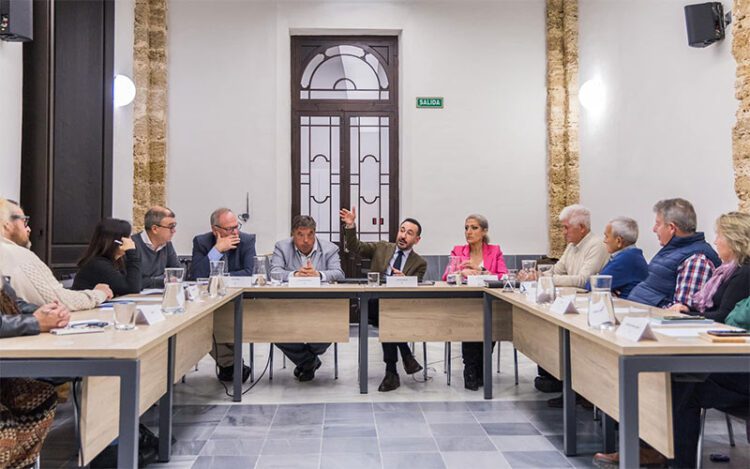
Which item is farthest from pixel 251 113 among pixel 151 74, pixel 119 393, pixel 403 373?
pixel 119 393

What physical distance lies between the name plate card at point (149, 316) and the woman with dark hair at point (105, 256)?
92cm

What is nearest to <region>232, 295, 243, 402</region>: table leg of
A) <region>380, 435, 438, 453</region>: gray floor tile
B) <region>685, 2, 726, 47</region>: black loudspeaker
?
<region>380, 435, 438, 453</region>: gray floor tile

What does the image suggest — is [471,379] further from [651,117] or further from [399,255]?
[651,117]

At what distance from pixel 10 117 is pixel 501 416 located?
3805 mm

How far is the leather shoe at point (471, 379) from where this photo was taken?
3861 mm

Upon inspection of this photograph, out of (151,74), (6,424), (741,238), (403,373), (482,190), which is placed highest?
(151,74)

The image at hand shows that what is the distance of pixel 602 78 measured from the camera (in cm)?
546

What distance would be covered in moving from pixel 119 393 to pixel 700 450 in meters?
2.21

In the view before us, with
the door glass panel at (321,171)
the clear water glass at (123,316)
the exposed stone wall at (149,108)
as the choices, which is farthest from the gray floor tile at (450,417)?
the exposed stone wall at (149,108)

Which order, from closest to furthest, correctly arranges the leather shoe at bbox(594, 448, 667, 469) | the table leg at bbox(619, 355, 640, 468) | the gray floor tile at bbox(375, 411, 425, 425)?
the table leg at bbox(619, 355, 640, 468)
the leather shoe at bbox(594, 448, 667, 469)
the gray floor tile at bbox(375, 411, 425, 425)

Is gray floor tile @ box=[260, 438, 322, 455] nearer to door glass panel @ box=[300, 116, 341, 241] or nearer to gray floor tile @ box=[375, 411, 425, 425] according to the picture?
gray floor tile @ box=[375, 411, 425, 425]

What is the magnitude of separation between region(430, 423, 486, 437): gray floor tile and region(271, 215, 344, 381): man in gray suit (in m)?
1.32

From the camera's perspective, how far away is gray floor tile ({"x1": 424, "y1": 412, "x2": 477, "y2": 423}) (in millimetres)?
3197

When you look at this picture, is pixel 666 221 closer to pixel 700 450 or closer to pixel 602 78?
pixel 700 450
